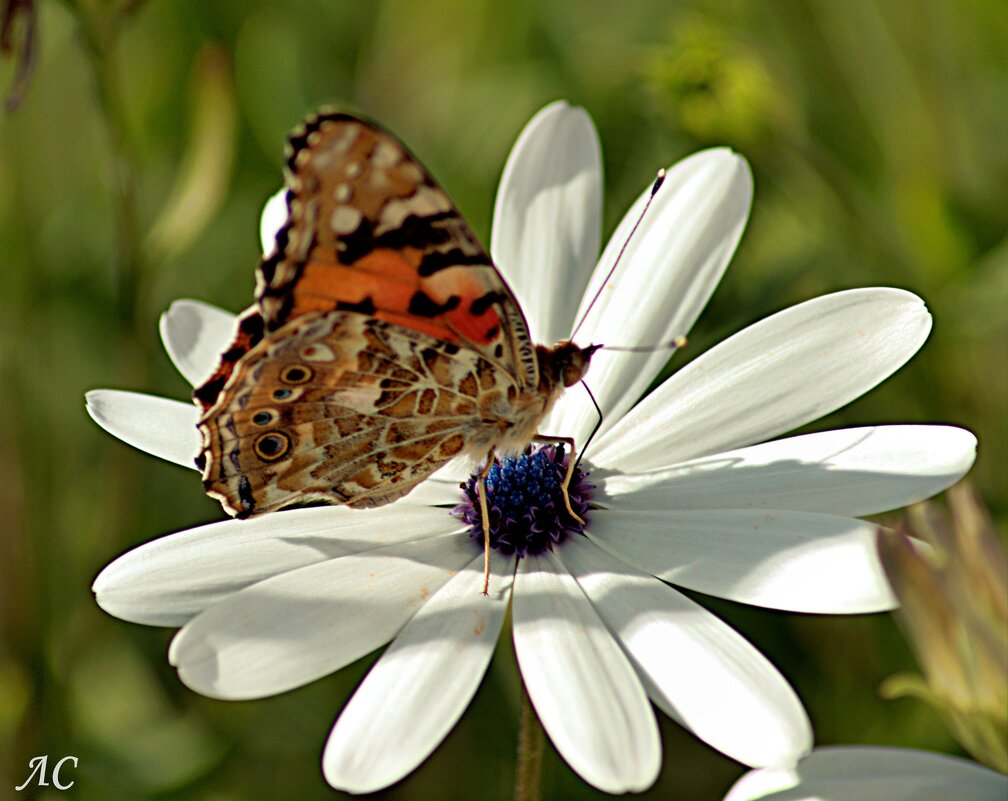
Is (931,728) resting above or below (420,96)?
below

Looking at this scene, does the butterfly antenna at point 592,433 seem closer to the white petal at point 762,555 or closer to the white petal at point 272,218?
the white petal at point 762,555

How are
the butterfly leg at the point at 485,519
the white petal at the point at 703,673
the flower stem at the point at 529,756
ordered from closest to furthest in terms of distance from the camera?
the white petal at the point at 703,673 → the flower stem at the point at 529,756 → the butterfly leg at the point at 485,519

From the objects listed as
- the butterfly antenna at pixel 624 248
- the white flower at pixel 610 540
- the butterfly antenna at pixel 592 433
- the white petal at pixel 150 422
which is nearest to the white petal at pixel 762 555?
the white flower at pixel 610 540

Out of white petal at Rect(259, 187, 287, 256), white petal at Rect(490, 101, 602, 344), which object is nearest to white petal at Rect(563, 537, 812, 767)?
white petal at Rect(490, 101, 602, 344)

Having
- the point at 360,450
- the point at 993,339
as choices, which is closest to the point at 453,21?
the point at 993,339

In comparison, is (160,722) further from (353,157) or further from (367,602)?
(353,157)

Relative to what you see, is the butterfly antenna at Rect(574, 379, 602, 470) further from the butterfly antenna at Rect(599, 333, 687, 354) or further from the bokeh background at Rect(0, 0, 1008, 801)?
the bokeh background at Rect(0, 0, 1008, 801)
